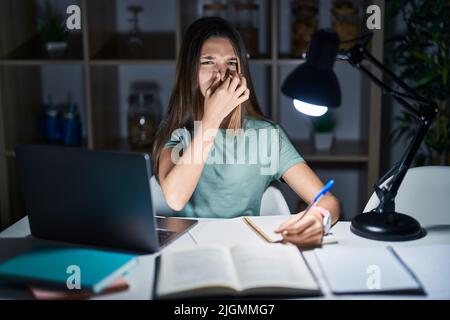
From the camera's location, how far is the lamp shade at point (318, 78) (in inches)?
42.7

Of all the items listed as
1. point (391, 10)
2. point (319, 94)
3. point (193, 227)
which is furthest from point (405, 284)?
point (391, 10)

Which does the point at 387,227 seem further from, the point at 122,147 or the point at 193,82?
the point at 122,147

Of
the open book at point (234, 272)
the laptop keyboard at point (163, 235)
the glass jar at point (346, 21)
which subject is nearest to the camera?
the open book at point (234, 272)

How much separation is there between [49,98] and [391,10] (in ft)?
5.03

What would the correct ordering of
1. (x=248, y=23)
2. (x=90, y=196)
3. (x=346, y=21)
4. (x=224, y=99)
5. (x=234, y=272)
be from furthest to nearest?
1. (x=248, y=23)
2. (x=346, y=21)
3. (x=224, y=99)
4. (x=90, y=196)
5. (x=234, y=272)

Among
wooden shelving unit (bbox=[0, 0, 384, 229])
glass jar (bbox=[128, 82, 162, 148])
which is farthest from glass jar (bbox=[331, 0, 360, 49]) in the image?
glass jar (bbox=[128, 82, 162, 148])

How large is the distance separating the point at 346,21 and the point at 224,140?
1010 mm

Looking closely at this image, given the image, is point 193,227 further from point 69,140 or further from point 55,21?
point 55,21

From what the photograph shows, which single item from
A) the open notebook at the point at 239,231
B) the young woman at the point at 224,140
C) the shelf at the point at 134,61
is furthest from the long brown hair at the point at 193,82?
the shelf at the point at 134,61

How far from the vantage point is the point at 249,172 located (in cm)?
167

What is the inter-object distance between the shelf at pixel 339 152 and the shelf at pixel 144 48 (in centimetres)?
70

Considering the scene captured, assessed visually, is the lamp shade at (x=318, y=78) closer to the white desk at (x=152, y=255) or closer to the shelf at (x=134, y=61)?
the white desk at (x=152, y=255)

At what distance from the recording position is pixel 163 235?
1232 millimetres

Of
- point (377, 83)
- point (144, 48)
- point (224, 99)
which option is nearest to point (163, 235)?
point (224, 99)
